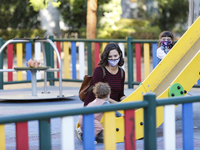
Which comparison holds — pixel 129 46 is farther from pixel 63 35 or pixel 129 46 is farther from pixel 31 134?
pixel 63 35

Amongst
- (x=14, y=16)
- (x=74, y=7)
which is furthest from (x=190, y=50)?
(x=14, y=16)

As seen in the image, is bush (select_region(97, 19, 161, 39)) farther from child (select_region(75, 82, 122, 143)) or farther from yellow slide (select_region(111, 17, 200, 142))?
child (select_region(75, 82, 122, 143))

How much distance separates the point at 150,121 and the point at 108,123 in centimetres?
32

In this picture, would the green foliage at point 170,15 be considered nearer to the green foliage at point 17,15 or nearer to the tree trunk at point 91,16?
the green foliage at point 17,15

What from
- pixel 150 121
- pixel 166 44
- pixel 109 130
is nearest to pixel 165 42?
pixel 166 44

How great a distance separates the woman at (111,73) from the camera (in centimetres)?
486

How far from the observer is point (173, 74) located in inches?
221

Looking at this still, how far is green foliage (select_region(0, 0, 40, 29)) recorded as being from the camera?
28156mm

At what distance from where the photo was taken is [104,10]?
23031 millimetres

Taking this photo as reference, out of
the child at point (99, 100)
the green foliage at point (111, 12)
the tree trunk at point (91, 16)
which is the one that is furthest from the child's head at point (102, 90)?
the green foliage at point (111, 12)

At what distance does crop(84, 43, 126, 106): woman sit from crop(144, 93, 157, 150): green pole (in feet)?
6.07

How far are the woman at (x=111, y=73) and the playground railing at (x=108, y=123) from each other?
1803mm

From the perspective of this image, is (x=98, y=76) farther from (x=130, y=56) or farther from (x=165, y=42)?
(x=130, y=56)

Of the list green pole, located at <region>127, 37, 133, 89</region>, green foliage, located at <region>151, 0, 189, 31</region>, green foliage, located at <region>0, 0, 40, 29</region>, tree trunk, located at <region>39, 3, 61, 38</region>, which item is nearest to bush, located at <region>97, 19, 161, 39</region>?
tree trunk, located at <region>39, 3, 61, 38</region>
